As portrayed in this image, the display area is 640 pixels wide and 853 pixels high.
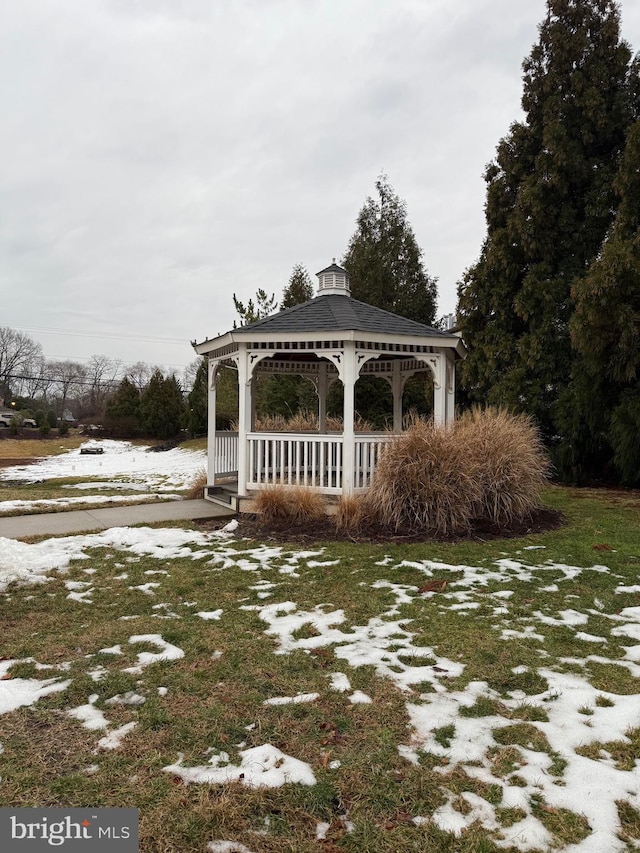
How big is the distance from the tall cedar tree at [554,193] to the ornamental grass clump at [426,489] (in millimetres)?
5646

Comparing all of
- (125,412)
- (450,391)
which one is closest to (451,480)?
(450,391)

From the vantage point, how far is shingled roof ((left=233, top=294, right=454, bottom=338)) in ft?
24.3

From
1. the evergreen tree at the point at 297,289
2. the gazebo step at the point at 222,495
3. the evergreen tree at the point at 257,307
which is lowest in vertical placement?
the gazebo step at the point at 222,495

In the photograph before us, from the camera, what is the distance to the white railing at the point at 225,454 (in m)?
9.02

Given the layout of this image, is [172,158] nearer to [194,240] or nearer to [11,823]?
[194,240]

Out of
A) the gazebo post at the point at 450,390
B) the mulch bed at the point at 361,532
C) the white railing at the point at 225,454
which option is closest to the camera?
the mulch bed at the point at 361,532

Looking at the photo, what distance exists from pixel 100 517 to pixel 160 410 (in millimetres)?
23582

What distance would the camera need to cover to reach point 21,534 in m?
5.91

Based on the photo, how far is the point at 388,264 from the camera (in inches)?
623

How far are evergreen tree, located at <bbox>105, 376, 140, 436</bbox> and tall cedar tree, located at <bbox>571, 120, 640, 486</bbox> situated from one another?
25.9 metres

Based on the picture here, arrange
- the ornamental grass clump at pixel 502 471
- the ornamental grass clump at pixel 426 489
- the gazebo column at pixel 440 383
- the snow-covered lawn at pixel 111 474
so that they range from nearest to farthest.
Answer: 1. the ornamental grass clump at pixel 426 489
2. the ornamental grass clump at pixel 502 471
3. the gazebo column at pixel 440 383
4. the snow-covered lawn at pixel 111 474

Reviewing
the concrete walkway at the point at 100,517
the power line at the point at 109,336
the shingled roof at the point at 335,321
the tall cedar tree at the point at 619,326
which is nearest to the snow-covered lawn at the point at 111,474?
the concrete walkway at the point at 100,517

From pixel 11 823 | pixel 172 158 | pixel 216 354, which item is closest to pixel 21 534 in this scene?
pixel 216 354

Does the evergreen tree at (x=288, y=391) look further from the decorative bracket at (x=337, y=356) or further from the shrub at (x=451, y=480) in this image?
the shrub at (x=451, y=480)
